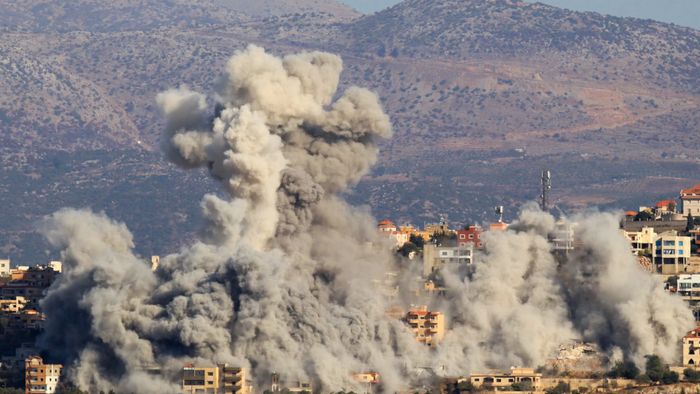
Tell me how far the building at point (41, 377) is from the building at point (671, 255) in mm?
21447

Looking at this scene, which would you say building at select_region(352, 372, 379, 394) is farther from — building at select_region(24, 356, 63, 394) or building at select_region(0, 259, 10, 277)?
building at select_region(0, 259, 10, 277)

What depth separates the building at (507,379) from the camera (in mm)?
75250

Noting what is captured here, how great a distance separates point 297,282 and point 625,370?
417 inches

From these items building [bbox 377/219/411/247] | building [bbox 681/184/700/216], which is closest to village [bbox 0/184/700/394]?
building [bbox 377/219/411/247]

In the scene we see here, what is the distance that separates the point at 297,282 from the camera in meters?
78.3

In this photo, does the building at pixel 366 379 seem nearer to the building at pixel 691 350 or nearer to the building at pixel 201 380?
the building at pixel 201 380

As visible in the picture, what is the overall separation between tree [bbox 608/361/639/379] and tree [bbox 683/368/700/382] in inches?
58.5

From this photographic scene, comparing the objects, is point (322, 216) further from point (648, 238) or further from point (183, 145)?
point (648, 238)

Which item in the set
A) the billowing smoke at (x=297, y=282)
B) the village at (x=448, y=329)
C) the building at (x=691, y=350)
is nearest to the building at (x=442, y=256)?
the village at (x=448, y=329)

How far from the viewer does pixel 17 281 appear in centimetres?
9525

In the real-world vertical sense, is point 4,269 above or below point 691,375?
above

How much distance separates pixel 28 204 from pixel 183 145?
88.6 m

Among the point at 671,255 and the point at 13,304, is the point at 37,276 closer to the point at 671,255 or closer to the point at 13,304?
the point at 13,304

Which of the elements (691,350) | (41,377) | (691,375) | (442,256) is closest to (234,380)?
(41,377)
